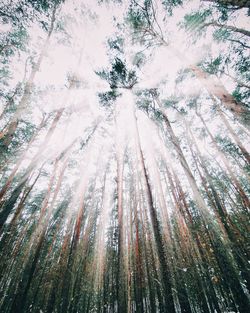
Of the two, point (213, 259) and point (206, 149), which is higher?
point (206, 149)

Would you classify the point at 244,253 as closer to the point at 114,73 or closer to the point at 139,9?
the point at 114,73

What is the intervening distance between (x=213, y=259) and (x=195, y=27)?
10863 millimetres

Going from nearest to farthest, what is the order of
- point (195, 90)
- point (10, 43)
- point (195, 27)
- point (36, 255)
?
point (36, 255)
point (195, 27)
point (10, 43)
point (195, 90)

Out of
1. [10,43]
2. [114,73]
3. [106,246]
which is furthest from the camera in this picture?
[106,246]

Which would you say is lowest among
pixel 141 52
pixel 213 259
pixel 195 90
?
pixel 213 259

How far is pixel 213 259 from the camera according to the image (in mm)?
8367

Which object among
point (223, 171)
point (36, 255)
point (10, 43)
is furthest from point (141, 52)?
point (223, 171)

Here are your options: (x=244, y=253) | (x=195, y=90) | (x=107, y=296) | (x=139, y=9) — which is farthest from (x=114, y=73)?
(x=107, y=296)

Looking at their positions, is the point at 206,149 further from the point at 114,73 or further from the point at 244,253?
the point at 114,73

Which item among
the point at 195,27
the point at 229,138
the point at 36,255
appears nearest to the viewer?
the point at 36,255

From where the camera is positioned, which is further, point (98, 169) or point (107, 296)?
point (98, 169)

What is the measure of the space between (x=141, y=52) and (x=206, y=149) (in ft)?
38.0

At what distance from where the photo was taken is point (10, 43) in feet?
33.9

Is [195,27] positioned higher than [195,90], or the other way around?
[195,90]
